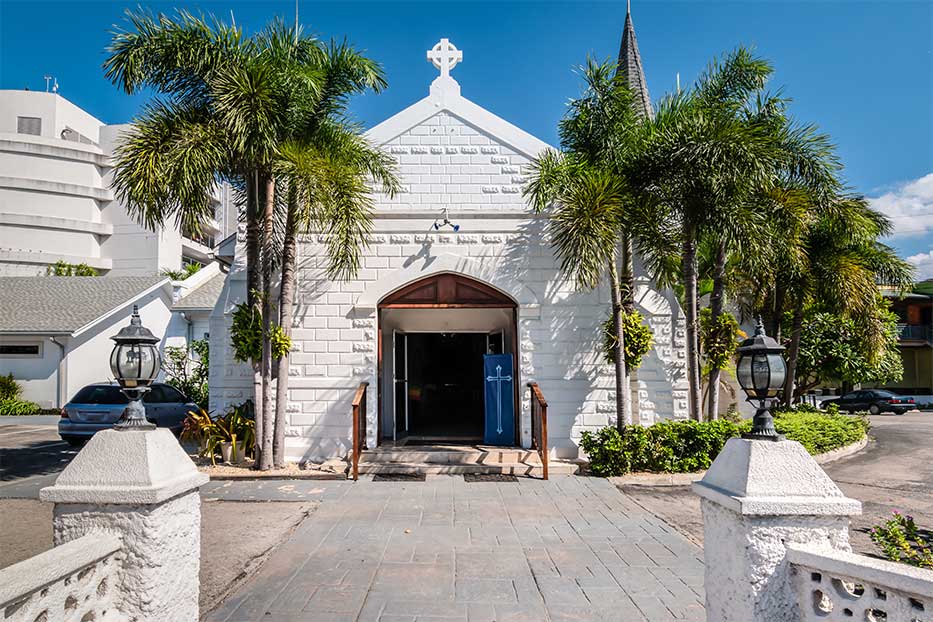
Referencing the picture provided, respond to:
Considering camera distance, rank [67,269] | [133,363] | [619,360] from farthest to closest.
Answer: [67,269]
[619,360]
[133,363]

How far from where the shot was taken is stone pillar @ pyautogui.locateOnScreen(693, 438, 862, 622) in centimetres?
294

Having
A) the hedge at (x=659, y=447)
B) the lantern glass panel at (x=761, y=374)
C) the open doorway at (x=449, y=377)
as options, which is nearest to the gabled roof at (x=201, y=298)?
the open doorway at (x=449, y=377)

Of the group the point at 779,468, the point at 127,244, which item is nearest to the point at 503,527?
the point at 779,468

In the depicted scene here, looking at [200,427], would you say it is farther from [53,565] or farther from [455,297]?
[53,565]

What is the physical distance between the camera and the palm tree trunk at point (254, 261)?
9.34 m

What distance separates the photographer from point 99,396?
478 inches

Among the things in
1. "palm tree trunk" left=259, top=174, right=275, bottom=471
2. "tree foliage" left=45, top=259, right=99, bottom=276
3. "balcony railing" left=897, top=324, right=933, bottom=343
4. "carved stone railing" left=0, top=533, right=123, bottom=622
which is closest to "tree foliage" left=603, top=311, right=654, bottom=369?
"palm tree trunk" left=259, top=174, right=275, bottom=471

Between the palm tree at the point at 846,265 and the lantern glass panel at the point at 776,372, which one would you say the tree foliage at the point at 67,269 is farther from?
the lantern glass panel at the point at 776,372

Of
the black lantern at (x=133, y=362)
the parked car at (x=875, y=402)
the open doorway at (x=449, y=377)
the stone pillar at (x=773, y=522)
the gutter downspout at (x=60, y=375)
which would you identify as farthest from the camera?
the parked car at (x=875, y=402)

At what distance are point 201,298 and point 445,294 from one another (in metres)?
16.2

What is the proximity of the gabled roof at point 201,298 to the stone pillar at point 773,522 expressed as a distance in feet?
71.7

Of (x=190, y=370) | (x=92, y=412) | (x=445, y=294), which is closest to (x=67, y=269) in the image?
(x=190, y=370)

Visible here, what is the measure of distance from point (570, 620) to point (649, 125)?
25.5 feet

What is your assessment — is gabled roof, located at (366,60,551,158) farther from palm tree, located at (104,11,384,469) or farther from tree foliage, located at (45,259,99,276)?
tree foliage, located at (45,259,99,276)
